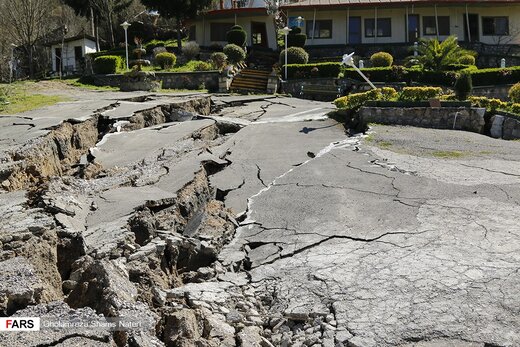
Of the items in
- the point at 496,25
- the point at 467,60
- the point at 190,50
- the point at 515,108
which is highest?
the point at 496,25

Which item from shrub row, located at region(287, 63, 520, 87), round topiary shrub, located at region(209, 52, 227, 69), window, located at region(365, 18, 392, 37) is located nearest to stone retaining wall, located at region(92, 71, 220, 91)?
round topiary shrub, located at region(209, 52, 227, 69)

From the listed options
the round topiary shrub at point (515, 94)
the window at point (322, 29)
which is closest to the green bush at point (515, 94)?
the round topiary shrub at point (515, 94)

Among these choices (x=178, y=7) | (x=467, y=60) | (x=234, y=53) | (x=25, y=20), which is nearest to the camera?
(x=467, y=60)

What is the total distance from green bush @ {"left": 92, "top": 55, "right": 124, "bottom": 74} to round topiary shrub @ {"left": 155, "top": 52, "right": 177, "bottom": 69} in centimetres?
227

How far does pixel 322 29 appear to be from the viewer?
41.9 meters

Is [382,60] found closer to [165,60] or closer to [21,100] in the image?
[165,60]

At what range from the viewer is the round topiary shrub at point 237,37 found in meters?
37.8

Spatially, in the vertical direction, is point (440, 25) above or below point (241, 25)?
below

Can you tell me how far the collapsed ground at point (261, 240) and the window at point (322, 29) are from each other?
25.6 m

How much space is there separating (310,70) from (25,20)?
1973 cm

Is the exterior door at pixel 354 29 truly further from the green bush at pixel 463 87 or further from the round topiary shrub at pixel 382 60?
the green bush at pixel 463 87

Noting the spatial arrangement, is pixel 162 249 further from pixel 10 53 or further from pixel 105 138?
pixel 10 53

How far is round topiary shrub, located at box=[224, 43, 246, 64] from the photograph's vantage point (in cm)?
3462

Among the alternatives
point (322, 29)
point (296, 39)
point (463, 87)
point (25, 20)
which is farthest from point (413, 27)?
point (25, 20)
